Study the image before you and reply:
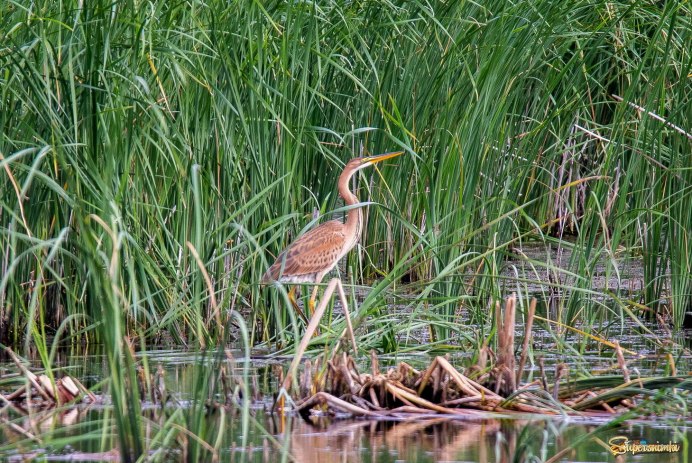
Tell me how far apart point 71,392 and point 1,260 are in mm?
1390

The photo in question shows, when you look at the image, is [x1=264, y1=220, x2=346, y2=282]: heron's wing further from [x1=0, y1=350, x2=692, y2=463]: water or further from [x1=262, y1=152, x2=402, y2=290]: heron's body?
[x1=0, y1=350, x2=692, y2=463]: water

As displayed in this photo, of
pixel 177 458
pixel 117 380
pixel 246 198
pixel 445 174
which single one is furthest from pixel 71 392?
pixel 445 174

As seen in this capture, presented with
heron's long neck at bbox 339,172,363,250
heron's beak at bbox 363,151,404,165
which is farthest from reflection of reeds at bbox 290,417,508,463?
heron's beak at bbox 363,151,404,165

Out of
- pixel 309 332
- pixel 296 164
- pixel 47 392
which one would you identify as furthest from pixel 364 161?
pixel 47 392

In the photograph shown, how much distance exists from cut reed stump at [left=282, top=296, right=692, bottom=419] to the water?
0.26ft

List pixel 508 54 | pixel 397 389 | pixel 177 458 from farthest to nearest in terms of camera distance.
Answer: pixel 508 54 → pixel 397 389 → pixel 177 458

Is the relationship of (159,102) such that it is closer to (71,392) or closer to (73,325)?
(73,325)

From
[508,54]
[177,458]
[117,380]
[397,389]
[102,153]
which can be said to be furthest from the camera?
[508,54]

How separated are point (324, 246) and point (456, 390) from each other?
269 cm

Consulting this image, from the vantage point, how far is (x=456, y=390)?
188 inches

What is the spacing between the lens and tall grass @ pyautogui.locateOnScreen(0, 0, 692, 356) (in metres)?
5.61

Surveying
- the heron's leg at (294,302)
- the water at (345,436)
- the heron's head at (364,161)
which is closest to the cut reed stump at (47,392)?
the water at (345,436)

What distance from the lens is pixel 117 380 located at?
341 cm

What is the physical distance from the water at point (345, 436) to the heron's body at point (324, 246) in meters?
2.32
